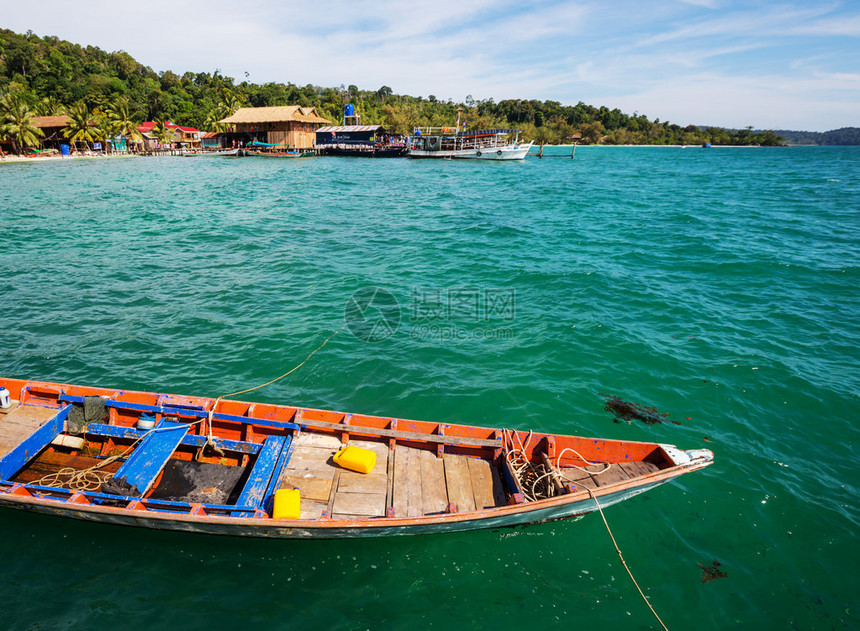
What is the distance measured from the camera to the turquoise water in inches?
274

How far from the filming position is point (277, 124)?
88.9 meters

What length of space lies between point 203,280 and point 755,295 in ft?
82.9

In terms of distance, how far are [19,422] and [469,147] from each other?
92.1 metres

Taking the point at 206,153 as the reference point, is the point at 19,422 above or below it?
below

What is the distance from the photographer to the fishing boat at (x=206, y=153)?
91.8 metres

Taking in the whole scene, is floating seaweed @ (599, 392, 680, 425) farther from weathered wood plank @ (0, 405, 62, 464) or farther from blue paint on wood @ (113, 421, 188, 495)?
weathered wood plank @ (0, 405, 62, 464)

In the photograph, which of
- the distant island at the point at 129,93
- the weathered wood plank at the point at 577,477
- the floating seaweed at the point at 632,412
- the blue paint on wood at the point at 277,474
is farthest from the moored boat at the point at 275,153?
the weathered wood plank at the point at 577,477

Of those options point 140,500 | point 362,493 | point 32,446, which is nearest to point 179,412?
point 140,500

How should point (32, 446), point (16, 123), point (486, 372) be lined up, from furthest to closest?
point (16, 123) → point (486, 372) → point (32, 446)

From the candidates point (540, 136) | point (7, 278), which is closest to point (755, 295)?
point (7, 278)

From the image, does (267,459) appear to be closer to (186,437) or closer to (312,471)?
(312,471)

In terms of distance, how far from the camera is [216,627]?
6.40 metres

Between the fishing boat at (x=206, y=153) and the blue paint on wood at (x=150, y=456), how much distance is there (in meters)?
97.1

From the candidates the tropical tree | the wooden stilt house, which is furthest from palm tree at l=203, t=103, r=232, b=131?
the tropical tree
